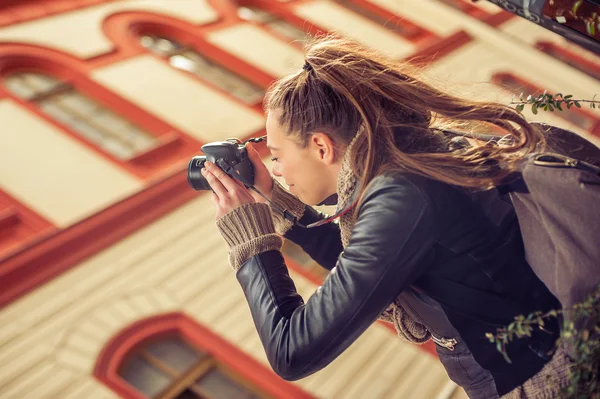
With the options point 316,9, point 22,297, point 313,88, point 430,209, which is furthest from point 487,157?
point 316,9

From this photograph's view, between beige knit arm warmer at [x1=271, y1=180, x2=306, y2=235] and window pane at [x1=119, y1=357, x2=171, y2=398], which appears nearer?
beige knit arm warmer at [x1=271, y1=180, x2=306, y2=235]

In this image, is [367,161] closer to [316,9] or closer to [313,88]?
[313,88]

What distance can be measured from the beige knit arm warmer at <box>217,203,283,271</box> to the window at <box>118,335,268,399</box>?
9.07 ft

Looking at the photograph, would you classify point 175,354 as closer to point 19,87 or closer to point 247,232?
point 247,232

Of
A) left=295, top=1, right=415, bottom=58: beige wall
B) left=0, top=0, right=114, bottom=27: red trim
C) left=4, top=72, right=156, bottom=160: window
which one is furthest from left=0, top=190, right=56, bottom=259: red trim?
left=295, top=1, right=415, bottom=58: beige wall

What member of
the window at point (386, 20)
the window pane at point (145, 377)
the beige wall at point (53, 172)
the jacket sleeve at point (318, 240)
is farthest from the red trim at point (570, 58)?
the jacket sleeve at point (318, 240)

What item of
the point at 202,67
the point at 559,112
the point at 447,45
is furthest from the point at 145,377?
the point at 447,45

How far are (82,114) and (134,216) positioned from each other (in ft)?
5.69

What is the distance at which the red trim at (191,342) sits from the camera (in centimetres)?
420

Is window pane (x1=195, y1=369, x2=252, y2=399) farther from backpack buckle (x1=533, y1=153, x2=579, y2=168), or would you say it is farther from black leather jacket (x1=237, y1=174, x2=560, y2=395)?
backpack buckle (x1=533, y1=153, x2=579, y2=168)

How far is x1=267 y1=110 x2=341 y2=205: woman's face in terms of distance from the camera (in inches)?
71.9

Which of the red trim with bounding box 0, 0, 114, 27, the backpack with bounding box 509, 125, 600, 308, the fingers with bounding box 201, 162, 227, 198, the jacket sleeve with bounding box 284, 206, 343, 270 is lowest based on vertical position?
the red trim with bounding box 0, 0, 114, 27

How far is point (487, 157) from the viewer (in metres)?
1.73

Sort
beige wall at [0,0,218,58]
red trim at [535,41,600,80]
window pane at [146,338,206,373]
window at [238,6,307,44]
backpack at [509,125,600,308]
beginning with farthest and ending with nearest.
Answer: red trim at [535,41,600,80] < window at [238,6,307,44] < beige wall at [0,0,218,58] < window pane at [146,338,206,373] < backpack at [509,125,600,308]
